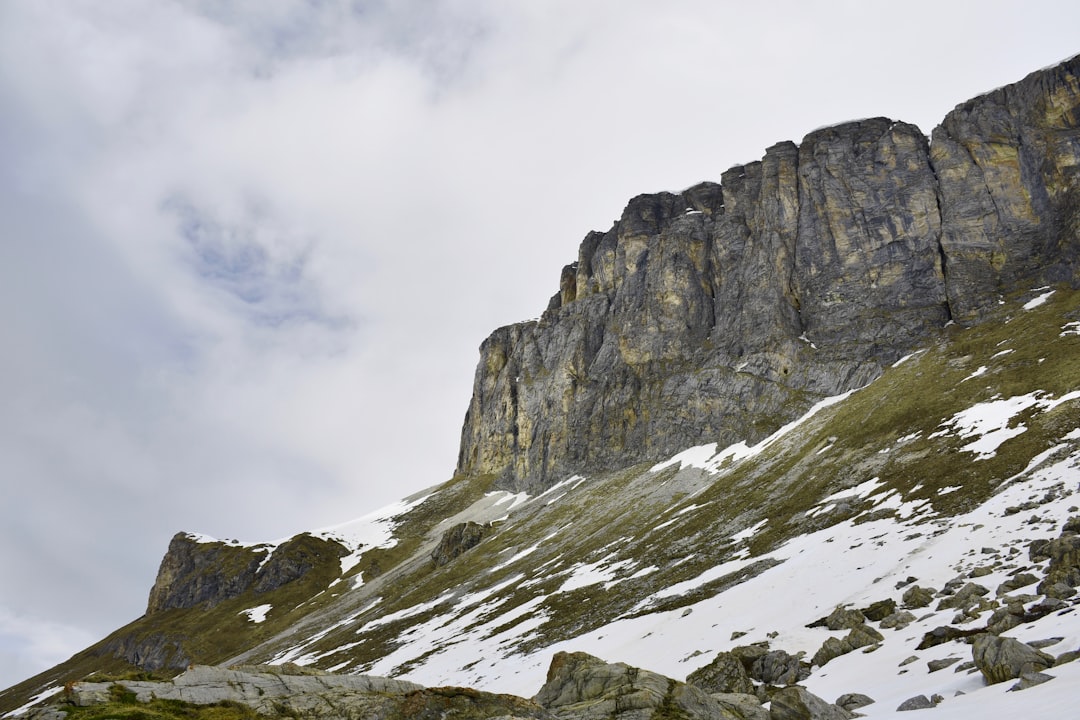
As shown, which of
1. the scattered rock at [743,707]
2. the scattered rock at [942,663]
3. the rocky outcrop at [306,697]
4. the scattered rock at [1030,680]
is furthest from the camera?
the scattered rock at [743,707]

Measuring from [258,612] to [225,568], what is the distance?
94.8 feet

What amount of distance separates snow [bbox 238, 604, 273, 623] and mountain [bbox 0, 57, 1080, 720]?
57 cm

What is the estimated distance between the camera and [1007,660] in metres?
14.1

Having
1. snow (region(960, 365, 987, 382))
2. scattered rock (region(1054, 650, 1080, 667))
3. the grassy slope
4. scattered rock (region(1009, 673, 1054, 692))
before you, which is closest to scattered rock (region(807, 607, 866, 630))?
scattered rock (region(1054, 650, 1080, 667))

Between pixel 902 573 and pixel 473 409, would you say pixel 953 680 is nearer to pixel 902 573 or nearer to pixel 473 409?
pixel 902 573

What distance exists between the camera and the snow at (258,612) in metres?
126

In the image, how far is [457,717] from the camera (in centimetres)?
1564

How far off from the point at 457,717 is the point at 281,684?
6339 mm

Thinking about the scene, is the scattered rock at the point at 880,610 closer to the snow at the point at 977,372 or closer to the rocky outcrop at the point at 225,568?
the snow at the point at 977,372

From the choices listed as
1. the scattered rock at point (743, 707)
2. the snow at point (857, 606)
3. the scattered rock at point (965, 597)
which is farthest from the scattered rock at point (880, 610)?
the scattered rock at point (743, 707)

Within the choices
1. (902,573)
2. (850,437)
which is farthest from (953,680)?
(850,437)

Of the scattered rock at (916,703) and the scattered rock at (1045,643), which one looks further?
the scattered rock at (1045,643)

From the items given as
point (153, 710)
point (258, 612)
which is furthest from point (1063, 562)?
point (258, 612)

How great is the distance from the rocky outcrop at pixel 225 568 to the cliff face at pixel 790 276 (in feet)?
163
